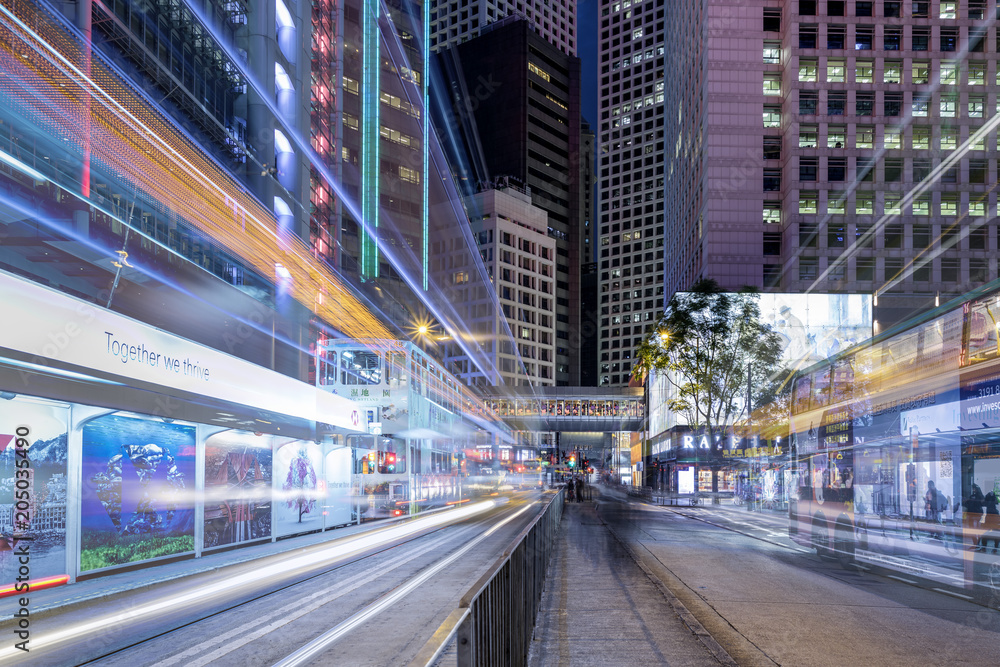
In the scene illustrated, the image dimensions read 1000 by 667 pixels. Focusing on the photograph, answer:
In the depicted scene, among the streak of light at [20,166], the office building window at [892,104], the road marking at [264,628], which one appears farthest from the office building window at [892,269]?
the streak of light at [20,166]

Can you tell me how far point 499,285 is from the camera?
133500mm

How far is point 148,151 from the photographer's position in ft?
75.6

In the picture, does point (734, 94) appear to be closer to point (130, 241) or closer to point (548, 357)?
point (130, 241)

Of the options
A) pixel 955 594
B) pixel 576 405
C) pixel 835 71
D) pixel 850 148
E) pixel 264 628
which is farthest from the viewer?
pixel 576 405

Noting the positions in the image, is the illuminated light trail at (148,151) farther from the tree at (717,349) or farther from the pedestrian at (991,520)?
the tree at (717,349)

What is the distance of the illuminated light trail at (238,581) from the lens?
368 inches

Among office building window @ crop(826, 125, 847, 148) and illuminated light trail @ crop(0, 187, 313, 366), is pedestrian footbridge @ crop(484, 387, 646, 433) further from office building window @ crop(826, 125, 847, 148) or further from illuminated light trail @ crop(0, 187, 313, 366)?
illuminated light trail @ crop(0, 187, 313, 366)

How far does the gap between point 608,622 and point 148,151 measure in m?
19.3

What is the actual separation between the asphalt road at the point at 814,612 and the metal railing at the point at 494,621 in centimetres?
253

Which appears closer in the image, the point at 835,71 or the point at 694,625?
the point at 694,625

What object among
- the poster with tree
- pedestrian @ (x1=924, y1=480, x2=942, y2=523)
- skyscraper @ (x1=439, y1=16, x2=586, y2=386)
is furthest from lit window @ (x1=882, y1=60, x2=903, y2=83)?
skyscraper @ (x1=439, y1=16, x2=586, y2=386)

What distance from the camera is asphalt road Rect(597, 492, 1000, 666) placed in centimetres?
912

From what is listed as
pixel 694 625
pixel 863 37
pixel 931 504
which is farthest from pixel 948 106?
pixel 694 625

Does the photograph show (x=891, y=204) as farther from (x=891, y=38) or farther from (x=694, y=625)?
(x=694, y=625)
